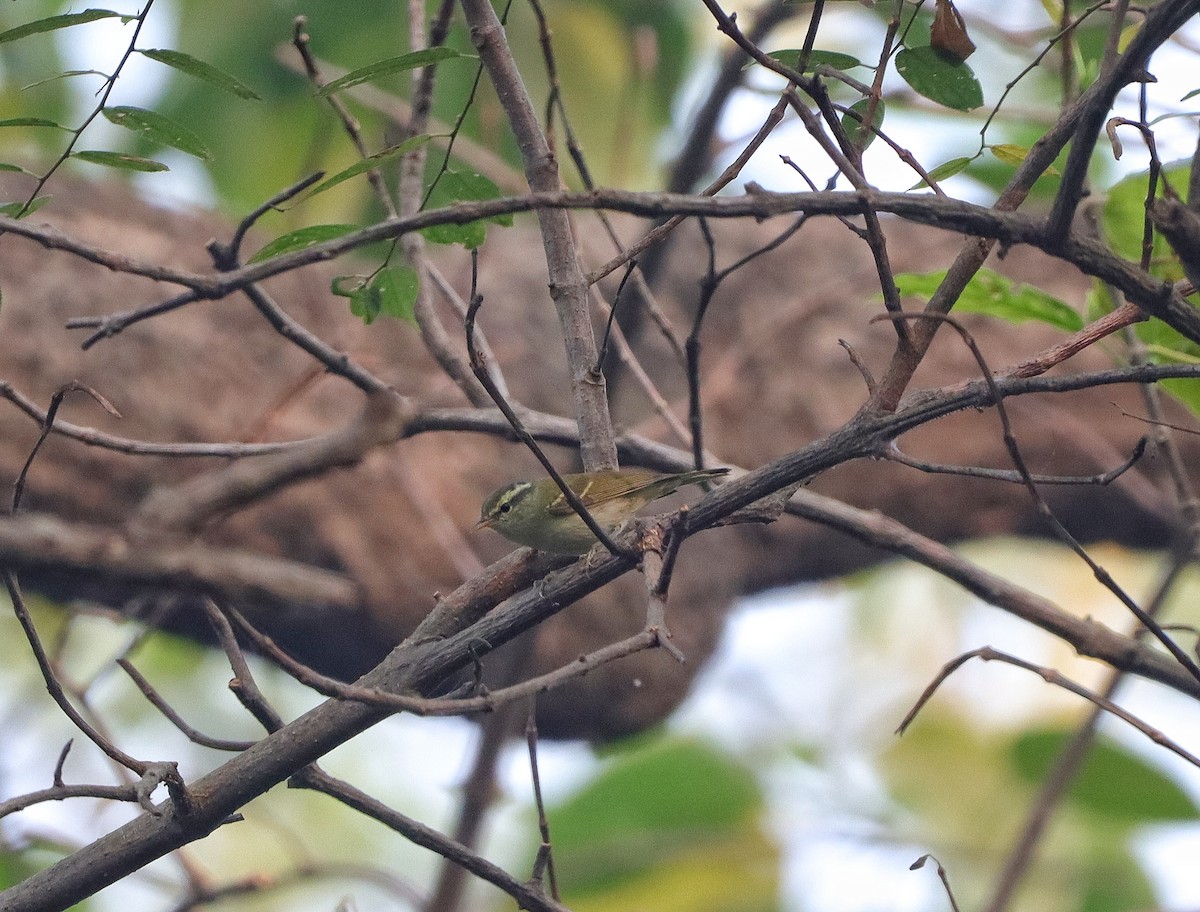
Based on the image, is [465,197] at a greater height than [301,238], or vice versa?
[465,197]

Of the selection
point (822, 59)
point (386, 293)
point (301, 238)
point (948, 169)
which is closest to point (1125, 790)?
point (948, 169)

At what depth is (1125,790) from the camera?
3.33 m

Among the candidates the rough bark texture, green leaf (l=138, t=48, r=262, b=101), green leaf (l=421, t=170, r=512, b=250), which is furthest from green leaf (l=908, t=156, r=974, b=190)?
the rough bark texture

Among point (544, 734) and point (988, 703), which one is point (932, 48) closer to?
point (544, 734)

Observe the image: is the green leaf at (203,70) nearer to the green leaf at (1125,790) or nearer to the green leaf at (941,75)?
the green leaf at (941,75)

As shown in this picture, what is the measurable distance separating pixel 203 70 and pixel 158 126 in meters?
0.16

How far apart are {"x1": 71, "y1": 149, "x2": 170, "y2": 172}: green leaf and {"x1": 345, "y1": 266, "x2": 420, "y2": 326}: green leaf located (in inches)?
13.4

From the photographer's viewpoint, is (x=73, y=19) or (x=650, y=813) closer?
(x=73, y=19)

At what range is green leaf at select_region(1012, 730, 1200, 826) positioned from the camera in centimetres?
324

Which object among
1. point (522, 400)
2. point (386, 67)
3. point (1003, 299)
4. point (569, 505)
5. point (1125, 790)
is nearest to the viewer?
point (386, 67)

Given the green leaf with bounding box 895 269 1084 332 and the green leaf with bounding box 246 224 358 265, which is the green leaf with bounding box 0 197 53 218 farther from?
the green leaf with bounding box 895 269 1084 332

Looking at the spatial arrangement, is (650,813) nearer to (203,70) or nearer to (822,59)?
(822,59)

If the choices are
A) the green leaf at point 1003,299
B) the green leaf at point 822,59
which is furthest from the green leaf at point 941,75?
the green leaf at point 1003,299

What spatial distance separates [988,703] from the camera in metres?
6.98
